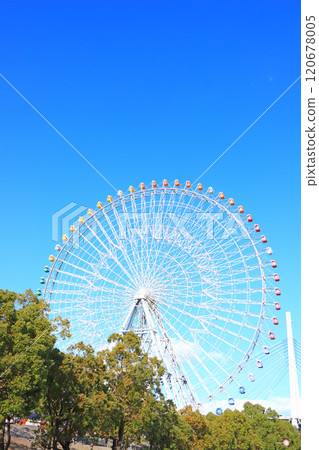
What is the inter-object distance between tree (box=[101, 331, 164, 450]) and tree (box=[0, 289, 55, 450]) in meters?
7.94

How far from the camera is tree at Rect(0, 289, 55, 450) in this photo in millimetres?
26750

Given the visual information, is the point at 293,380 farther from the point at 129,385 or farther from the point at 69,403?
the point at 69,403

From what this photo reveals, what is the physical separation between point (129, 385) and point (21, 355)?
1207 cm

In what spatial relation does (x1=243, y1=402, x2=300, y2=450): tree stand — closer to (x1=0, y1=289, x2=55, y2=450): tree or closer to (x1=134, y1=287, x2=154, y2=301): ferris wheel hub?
(x1=134, y1=287, x2=154, y2=301): ferris wheel hub

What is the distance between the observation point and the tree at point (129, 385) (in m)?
35.3

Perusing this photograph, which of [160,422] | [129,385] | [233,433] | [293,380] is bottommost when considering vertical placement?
[160,422]

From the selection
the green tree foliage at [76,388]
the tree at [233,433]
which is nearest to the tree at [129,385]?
the green tree foliage at [76,388]

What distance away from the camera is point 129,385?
36.2 m

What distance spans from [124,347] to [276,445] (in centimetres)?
4630

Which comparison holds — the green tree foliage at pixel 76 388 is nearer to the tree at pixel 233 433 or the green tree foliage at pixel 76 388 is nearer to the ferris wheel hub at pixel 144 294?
the ferris wheel hub at pixel 144 294

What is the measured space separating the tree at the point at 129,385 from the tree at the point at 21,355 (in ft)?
26.0

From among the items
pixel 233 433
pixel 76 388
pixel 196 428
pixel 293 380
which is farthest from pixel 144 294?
pixel 293 380
